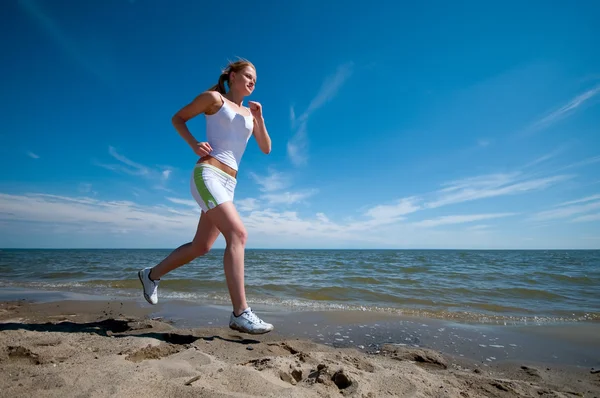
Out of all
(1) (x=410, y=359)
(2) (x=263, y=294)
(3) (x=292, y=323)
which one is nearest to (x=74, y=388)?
(1) (x=410, y=359)

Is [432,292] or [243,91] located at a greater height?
[243,91]

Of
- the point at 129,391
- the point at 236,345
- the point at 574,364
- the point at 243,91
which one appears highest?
the point at 243,91

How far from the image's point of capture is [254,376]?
1.59m

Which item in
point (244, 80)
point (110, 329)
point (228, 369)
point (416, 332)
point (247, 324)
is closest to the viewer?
point (228, 369)

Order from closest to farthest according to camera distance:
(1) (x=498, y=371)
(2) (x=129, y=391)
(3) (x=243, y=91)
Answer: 1. (2) (x=129, y=391)
2. (1) (x=498, y=371)
3. (3) (x=243, y=91)

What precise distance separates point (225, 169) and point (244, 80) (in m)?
0.89

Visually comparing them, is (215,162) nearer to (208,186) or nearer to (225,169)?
(225,169)

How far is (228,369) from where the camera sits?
65.9 inches

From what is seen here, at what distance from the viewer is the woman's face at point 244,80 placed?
2797 millimetres

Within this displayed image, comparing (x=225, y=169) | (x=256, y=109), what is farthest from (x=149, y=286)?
(x=256, y=109)

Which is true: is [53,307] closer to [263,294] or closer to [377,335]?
[263,294]

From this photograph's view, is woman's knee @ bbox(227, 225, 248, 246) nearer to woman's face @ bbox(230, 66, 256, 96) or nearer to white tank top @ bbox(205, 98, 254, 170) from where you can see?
white tank top @ bbox(205, 98, 254, 170)

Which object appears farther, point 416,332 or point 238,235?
point 416,332

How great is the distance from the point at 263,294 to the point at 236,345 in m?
3.72
